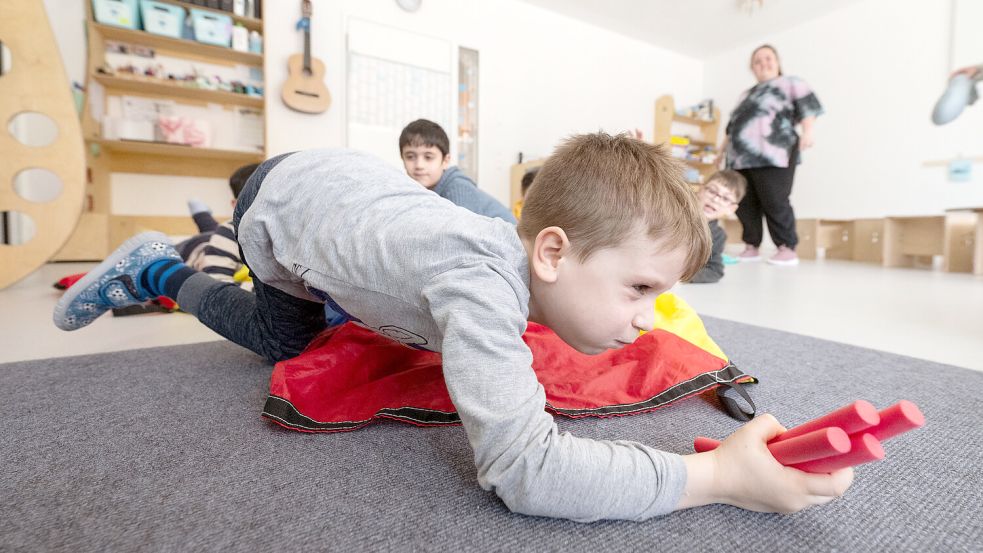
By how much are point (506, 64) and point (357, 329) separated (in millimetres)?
3598

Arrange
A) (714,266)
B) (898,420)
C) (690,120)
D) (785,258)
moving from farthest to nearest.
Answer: (690,120), (785,258), (714,266), (898,420)

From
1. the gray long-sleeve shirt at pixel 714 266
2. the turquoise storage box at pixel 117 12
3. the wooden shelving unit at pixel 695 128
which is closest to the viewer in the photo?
the gray long-sleeve shirt at pixel 714 266

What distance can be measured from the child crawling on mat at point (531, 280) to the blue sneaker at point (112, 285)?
1.41 feet

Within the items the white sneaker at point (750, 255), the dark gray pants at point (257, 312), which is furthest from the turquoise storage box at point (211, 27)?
the white sneaker at point (750, 255)

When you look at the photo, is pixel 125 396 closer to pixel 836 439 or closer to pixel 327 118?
pixel 836 439

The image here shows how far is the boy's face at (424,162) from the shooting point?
192cm

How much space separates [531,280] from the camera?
1.77 ft

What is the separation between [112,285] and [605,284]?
949 mm

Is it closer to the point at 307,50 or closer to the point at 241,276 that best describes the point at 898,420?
the point at 241,276

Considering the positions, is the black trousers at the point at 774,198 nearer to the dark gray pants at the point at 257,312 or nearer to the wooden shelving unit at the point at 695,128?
the wooden shelving unit at the point at 695,128

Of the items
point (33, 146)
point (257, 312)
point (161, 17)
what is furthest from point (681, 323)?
point (161, 17)

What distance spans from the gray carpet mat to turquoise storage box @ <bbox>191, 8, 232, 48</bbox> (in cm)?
258

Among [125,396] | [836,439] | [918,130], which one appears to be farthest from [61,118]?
[918,130]

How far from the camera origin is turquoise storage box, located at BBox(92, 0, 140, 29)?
256 centimetres
